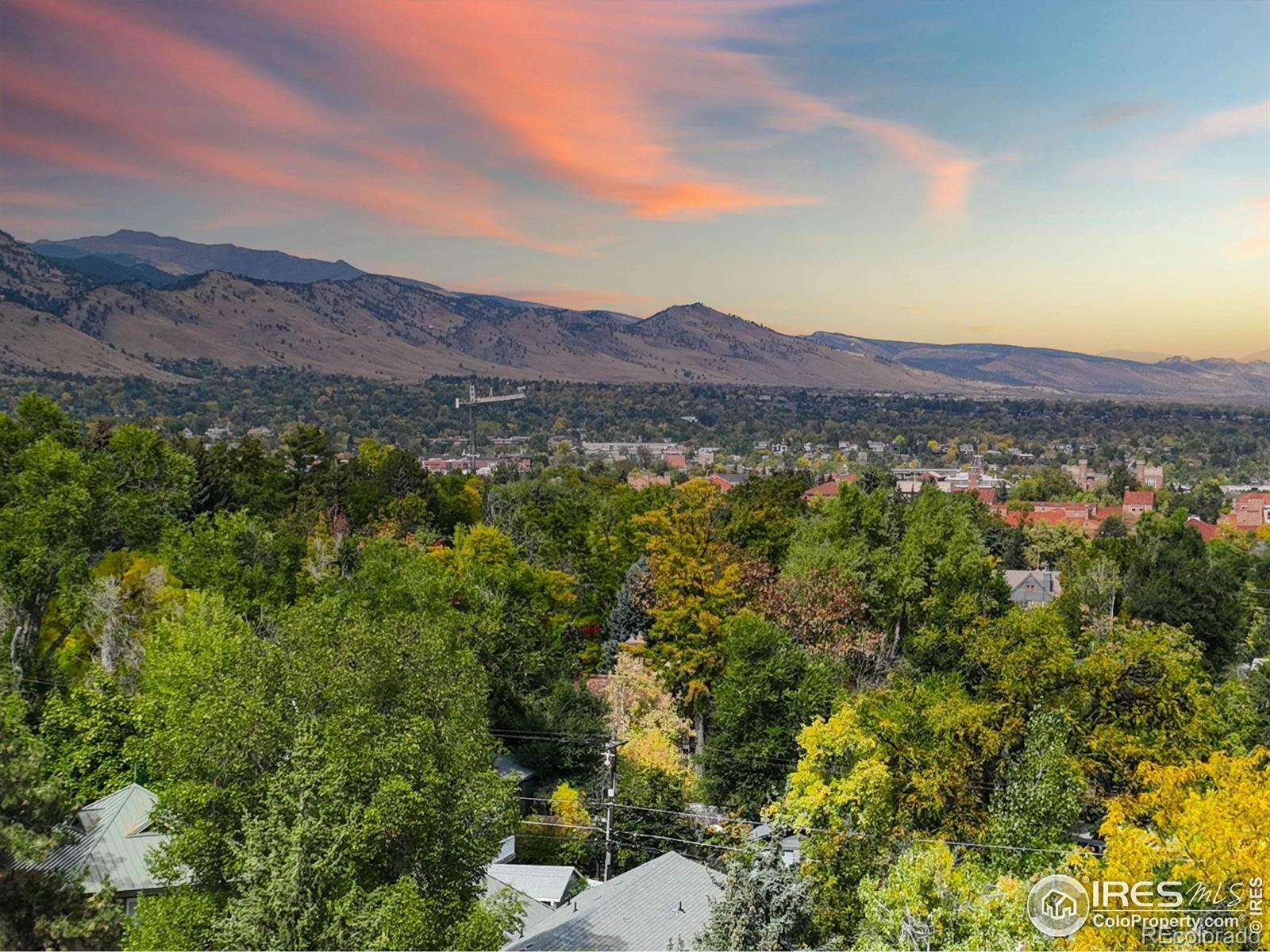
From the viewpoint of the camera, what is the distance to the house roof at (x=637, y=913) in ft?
49.3

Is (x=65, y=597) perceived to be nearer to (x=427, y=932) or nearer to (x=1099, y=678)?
(x=427, y=932)

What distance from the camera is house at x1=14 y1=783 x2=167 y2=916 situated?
663 inches

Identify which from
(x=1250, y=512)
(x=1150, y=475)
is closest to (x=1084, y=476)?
(x=1150, y=475)

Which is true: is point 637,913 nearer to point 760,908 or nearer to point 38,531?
point 760,908

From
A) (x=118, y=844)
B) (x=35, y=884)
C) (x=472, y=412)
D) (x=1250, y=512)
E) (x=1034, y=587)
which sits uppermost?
(x=35, y=884)

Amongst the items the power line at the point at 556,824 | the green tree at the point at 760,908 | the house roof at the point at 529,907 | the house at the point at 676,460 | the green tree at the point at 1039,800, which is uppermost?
the green tree at the point at 1039,800

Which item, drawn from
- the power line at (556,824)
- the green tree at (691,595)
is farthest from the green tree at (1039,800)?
the green tree at (691,595)

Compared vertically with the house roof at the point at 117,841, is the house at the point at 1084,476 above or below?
below

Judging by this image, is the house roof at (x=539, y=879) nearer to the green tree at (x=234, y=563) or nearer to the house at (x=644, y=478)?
the green tree at (x=234, y=563)

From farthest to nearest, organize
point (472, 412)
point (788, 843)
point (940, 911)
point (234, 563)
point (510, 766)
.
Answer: point (472, 412), point (234, 563), point (510, 766), point (788, 843), point (940, 911)

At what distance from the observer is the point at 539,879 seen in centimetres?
1992

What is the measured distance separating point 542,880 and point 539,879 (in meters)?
0.08

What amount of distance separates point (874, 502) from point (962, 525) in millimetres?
4389

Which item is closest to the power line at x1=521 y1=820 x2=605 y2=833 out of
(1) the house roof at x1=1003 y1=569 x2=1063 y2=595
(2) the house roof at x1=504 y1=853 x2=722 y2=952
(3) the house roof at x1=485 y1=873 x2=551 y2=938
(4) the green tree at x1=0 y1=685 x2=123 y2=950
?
(3) the house roof at x1=485 y1=873 x2=551 y2=938
